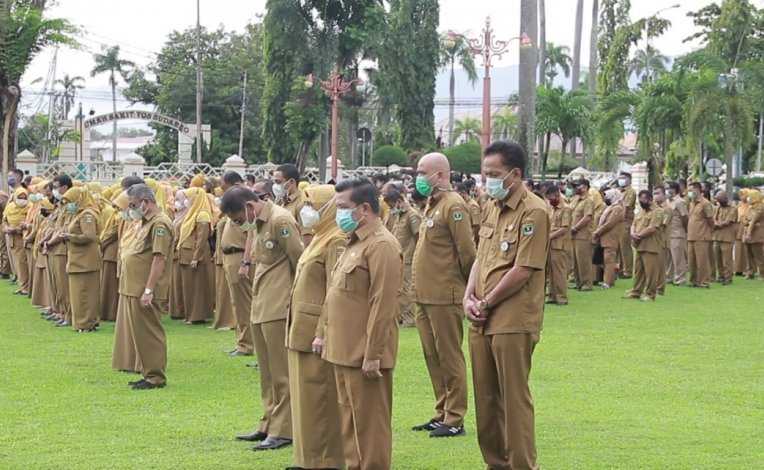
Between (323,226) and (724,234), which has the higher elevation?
(323,226)

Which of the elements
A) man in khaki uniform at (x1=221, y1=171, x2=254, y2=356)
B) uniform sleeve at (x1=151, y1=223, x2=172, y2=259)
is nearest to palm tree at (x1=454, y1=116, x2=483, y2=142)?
man in khaki uniform at (x1=221, y1=171, x2=254, y2=356)

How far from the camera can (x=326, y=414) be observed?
22.7 feet

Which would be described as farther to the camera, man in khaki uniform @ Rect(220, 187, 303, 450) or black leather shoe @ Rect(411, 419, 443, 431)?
black leather shoe @ Rect(411, 419, 443, 431)

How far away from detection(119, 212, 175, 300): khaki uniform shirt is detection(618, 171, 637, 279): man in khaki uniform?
1158 cm

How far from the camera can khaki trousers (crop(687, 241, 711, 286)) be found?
20859 mm

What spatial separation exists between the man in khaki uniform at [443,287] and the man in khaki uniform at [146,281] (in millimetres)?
2889

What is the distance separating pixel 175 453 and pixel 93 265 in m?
6.41

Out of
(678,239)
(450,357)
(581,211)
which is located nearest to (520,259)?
(450,357)

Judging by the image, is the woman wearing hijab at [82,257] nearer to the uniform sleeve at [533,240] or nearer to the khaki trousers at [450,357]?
the khaki trousers at [450,357]

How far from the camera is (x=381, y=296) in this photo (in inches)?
247

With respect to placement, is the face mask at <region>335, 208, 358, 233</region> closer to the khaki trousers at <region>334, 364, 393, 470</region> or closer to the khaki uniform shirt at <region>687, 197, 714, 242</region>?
the khaki trousers at <region>334, 364, 393, 470</region>

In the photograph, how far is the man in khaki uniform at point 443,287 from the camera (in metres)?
8.21

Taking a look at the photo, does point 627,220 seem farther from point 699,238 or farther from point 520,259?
point 520,259

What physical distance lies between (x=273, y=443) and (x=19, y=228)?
39.9ft
